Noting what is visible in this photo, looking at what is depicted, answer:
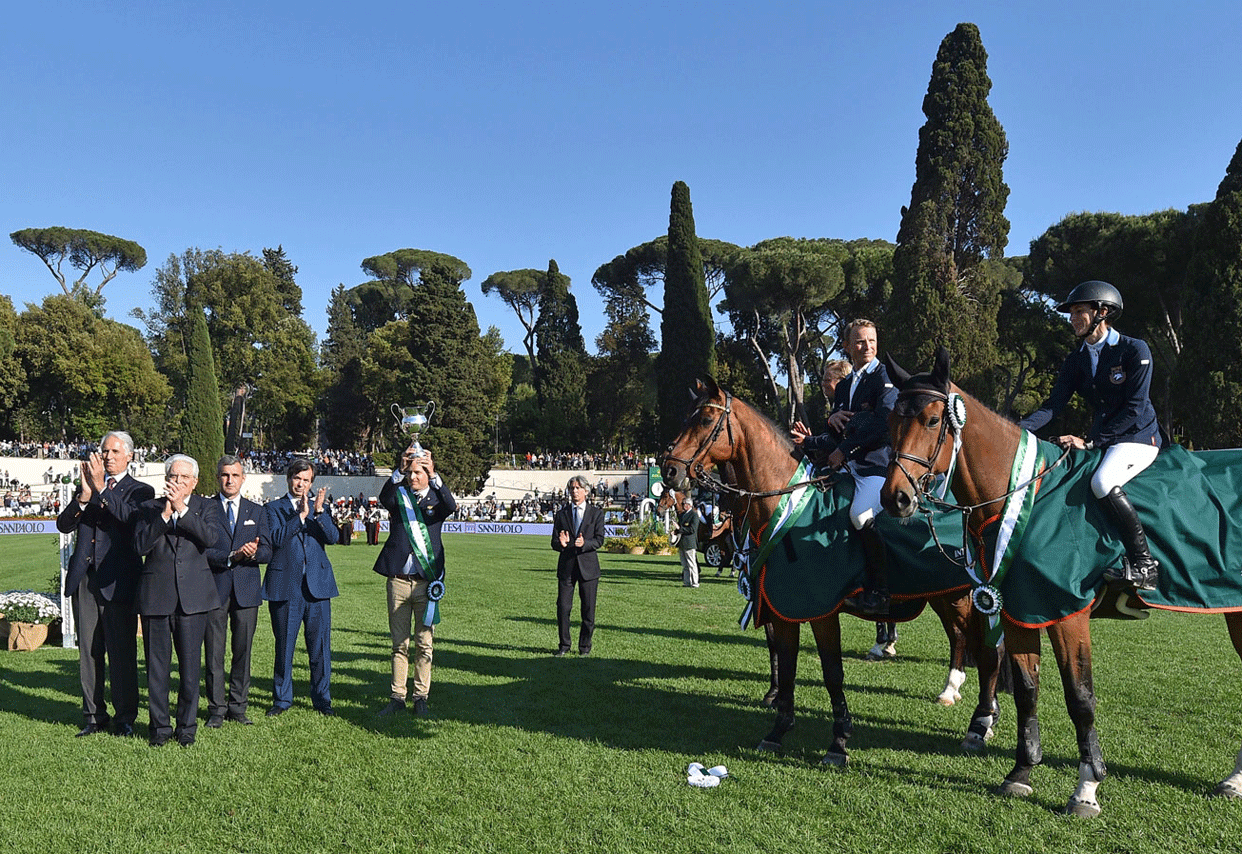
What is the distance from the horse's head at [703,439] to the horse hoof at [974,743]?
2.67 meters

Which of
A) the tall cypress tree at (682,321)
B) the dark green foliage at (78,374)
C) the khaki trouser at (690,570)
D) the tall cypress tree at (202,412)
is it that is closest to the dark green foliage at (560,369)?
the tall cypress tree at (682,321)

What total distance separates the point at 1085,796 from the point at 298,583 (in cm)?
599

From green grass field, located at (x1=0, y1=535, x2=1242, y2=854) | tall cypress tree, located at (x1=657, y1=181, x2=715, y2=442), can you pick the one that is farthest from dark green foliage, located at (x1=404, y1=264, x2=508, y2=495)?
green grass field, located at (x1=0, y1=535, x2=1242, y2=854)

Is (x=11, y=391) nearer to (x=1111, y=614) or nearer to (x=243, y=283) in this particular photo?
(x=243, y=283)

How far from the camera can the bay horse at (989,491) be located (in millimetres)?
4512

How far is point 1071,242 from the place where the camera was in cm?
3412

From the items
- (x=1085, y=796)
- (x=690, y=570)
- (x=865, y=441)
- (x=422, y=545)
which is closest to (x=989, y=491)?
(x=865, y=441)

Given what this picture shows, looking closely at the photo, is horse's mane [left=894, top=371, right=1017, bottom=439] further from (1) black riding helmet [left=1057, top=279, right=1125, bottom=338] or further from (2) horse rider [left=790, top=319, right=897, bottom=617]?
(1) black riding helmet [left=1057, top=279, right=1125, bottom=338]

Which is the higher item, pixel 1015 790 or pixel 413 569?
pixel 413 569

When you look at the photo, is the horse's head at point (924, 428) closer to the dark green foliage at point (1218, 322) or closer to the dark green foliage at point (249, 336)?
the dark green foliage at point (1218, 322)

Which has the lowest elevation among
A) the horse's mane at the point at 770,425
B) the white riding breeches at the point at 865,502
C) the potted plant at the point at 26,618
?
the potted plant at the point at 26,618

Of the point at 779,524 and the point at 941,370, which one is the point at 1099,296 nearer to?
the point at 941,370

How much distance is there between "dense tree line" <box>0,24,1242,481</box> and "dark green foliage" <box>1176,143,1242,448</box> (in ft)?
0.21

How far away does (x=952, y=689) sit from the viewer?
718 centimetres
